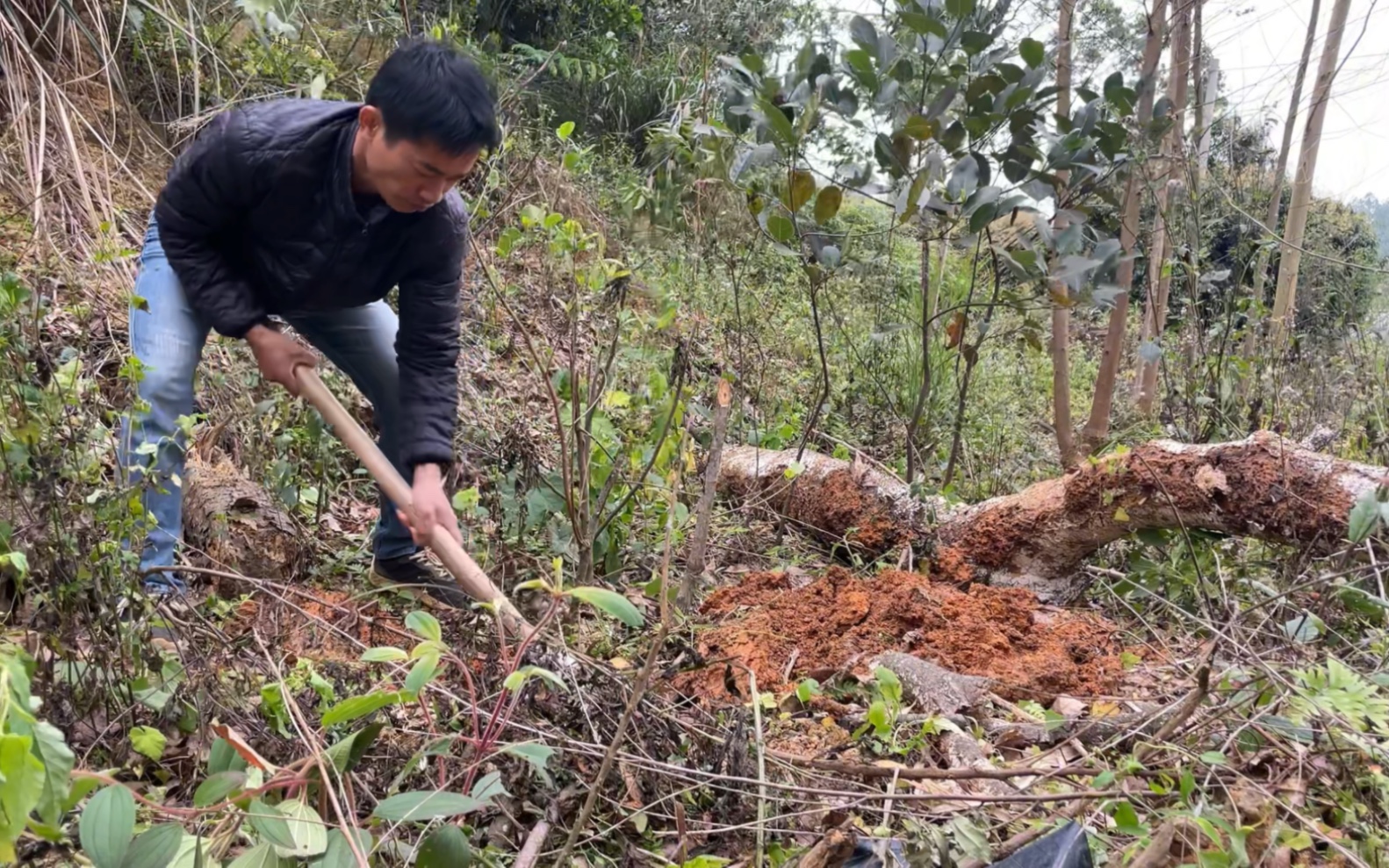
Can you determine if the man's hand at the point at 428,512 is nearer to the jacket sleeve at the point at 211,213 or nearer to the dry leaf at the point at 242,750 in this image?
the jacket sleeve at the point at 211,213

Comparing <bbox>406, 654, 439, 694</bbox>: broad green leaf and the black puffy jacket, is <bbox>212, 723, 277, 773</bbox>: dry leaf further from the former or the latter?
the black puffy jacket

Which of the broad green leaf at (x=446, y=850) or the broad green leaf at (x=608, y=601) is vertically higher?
Answer: the broad green leaf at (x=608, y=601)

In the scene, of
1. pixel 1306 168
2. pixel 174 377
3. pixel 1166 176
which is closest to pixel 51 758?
pixel 174 377

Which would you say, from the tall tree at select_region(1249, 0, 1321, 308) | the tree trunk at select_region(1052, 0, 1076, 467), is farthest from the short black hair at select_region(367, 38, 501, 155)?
the tall tree at select_region(1249, 0, 1321, 308)

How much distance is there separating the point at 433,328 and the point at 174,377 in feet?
2.03

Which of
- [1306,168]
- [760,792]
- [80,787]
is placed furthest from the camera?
[1306,168]

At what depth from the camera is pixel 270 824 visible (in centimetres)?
96

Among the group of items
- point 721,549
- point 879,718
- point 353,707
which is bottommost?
point 721,549

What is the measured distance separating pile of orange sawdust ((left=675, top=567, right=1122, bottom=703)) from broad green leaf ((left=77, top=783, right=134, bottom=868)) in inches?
48.7

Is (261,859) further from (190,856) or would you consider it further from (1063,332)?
(1063,332)

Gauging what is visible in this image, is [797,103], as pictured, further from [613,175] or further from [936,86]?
[613,175]

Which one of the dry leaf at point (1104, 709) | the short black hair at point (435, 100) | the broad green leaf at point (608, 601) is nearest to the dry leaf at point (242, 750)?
the broad green leaf at point (608, 601)

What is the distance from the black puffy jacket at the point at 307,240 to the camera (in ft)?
7.13

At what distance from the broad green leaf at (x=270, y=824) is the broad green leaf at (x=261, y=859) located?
0.07 feet
